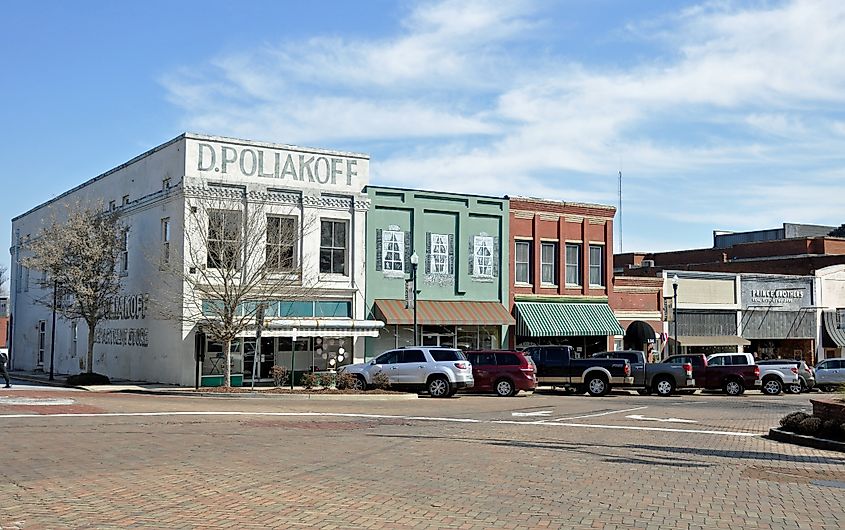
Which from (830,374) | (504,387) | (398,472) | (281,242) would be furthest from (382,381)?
(830,374)

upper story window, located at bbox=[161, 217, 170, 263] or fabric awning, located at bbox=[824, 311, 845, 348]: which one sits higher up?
upper story window, located at bbox=[161, 217, 170, 263]

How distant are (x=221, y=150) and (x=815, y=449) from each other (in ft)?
81.3

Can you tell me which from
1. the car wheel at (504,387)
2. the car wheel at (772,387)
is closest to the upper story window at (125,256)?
the car wheel at (504,387)

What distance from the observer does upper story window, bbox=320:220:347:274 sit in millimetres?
37875

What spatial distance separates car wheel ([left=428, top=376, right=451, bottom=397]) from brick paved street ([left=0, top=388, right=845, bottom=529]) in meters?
6.80

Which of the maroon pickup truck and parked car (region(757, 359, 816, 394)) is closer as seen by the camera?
the maroon pickup truck

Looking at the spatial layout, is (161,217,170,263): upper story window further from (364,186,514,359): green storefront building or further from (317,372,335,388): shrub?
(364,186,514,359): green storefront building

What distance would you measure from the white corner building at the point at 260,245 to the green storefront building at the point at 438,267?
3.23 feet

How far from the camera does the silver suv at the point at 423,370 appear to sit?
100 feet

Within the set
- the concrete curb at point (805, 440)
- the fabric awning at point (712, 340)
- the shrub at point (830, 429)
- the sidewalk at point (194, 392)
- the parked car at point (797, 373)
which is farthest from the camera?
the fabric awning at point (712, 340)

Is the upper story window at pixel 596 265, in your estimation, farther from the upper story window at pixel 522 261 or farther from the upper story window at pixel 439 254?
the upper story window at pixel 439 254

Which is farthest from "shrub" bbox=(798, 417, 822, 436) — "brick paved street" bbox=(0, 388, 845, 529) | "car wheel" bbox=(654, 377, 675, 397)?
"car wheel" bbox=(654, 377, 675, 397)

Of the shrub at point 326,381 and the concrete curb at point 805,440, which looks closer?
the concrete curb at point 805,440

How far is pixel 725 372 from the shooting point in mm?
37594
